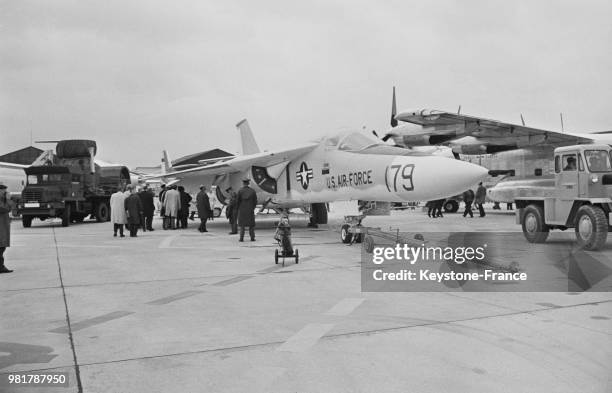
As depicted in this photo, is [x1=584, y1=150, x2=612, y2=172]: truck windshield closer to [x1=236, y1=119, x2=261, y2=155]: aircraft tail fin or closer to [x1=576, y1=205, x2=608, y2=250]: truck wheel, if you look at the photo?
[x1=576, y1=205, x2=608, y2=250]: truck wheel

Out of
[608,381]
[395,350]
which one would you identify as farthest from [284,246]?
[608,381]

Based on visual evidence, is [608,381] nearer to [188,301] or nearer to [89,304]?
[188,301]

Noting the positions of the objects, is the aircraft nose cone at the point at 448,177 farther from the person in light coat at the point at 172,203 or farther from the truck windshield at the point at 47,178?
the truck windshield at the point at 47,178

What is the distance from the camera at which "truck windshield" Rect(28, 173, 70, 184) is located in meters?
21.3

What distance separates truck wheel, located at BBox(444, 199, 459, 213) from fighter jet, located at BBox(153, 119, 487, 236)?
456 inches

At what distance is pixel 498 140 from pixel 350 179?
43.4 ft

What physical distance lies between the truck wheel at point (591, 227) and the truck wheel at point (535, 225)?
1.09m

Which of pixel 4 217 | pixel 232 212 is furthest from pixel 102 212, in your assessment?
pixel 4 217

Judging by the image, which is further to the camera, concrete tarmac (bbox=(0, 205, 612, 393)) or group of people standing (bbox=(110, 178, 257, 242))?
group of people standing (bbox=(110, 178, 257, 242))

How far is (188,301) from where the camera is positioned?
6.26m

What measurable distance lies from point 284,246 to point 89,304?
3728 millimetres

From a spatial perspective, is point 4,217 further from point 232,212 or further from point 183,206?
point 183,206

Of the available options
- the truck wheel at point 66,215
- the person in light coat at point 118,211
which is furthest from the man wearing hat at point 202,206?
the truck wheel at point 66,215

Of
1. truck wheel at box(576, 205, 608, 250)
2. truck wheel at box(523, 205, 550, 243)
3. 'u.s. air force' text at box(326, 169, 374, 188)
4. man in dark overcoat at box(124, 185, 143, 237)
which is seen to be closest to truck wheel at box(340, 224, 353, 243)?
'u.s. air force' text at box(326, 169, 374, 188)
